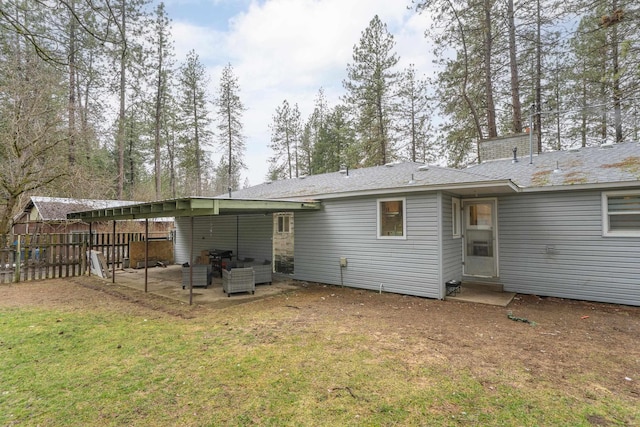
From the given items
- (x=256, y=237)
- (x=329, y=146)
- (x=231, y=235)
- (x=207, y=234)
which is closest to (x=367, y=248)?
(x=256, y=237)

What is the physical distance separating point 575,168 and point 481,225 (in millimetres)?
2363

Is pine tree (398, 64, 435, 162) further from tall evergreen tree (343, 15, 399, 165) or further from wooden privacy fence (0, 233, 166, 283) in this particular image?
wooden privacy fence (0, 233, 166, 283)

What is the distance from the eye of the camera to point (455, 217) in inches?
298

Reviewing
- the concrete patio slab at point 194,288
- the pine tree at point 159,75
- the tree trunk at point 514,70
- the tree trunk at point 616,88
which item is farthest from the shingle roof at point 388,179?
the pine tree at point 159,75

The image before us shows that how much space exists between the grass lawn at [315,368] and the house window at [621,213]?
1524mm

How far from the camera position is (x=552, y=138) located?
1556 centimetres

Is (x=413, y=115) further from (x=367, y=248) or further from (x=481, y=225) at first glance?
(x=367, y=248)

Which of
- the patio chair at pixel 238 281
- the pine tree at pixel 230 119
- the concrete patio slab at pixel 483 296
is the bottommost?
the concrete patio slab at pixel 483 296

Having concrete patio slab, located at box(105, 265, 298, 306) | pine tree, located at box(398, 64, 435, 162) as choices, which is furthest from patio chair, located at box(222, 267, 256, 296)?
pine tree, located at box(398, 64, 435, 162)

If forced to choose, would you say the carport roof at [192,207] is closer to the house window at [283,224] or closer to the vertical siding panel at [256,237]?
the house window at [283,224]

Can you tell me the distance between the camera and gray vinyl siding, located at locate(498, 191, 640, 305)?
6021mm

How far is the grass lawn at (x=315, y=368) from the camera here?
2.65 m

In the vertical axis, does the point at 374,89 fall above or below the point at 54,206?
above

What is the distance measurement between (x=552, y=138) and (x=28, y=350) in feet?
65.7
